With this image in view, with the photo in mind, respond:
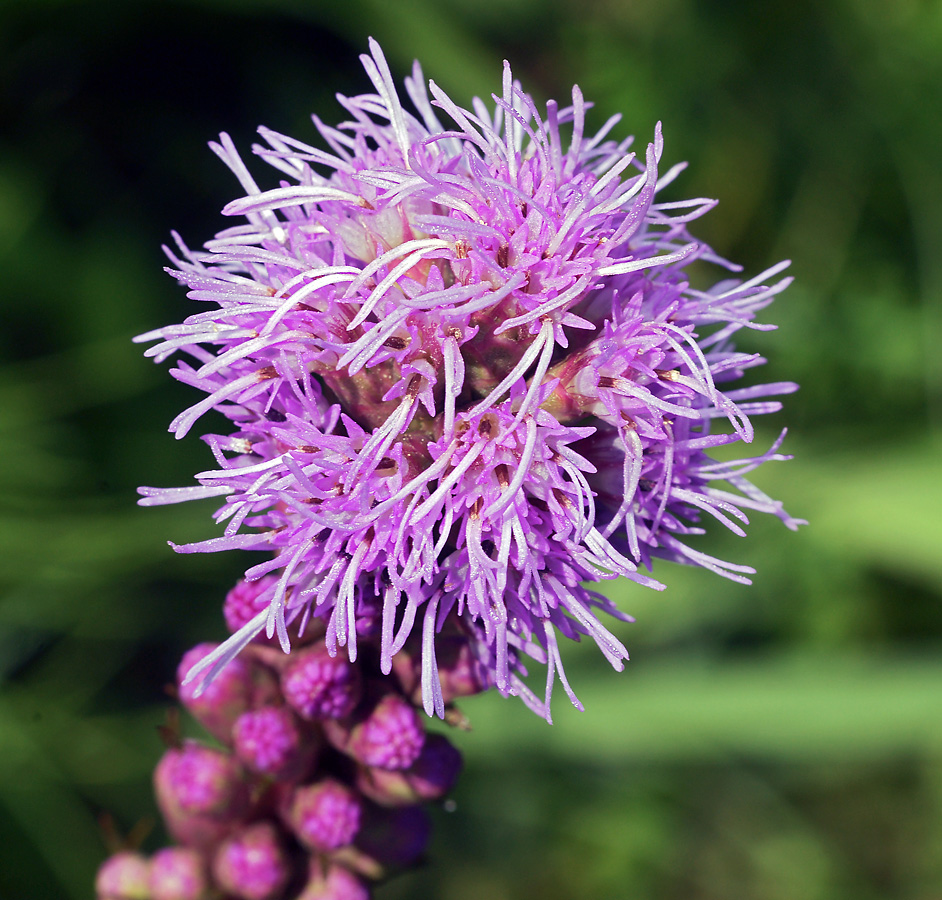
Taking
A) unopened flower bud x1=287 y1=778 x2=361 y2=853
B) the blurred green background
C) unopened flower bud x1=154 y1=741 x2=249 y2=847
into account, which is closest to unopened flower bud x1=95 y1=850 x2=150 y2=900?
unopened flower bud x1=154 y1=741 x2=249 y2=847

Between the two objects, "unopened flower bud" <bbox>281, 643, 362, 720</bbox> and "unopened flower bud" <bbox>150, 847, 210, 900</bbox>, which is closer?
"unopened flower bud" <bbox>281, 643, 362, 720</bbox>

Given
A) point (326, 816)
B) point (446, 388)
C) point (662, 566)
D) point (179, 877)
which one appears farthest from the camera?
point (662, 566)

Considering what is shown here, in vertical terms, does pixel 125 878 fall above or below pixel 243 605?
below

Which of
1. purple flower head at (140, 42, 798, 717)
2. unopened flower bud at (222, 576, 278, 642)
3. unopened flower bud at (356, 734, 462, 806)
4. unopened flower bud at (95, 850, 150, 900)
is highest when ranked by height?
purple flower head at (140, 42, 798, 717)

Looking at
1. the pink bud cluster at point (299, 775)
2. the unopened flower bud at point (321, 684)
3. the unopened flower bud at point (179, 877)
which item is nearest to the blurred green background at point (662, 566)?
the pink bud cluster at point (299, 775)

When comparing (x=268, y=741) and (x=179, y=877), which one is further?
(x=179, y=877)

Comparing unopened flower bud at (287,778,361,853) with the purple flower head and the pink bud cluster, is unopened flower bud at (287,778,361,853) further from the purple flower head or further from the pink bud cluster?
the purple flower head

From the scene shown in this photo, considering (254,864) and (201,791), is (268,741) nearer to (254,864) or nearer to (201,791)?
(201,791)

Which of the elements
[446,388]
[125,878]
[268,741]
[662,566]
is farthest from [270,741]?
[662,566]

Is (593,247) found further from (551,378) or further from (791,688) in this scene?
(791,688)
